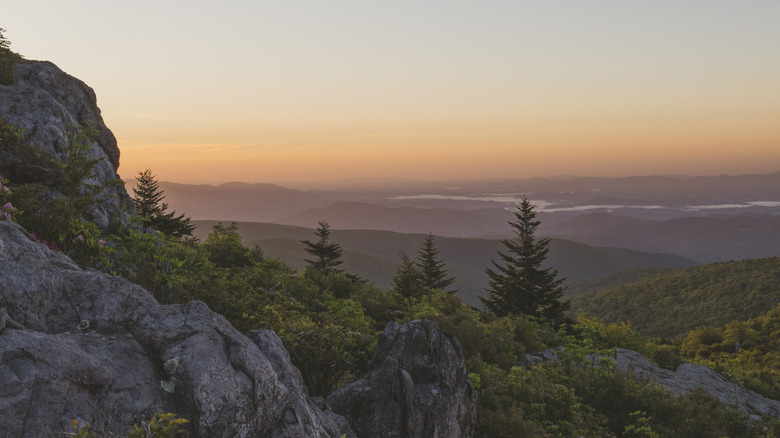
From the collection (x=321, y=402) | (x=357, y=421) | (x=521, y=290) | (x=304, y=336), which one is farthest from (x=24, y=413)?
(x=521, y=290)

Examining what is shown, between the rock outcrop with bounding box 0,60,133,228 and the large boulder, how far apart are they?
3.90 meters

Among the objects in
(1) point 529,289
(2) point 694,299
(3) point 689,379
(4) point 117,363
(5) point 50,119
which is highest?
(5) point 50,119

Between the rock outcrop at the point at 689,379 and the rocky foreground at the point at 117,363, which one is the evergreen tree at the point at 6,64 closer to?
the rocky foreground at the point at 117,363

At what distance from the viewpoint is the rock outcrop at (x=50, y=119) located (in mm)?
8430

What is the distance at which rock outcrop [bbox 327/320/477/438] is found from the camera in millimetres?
7719

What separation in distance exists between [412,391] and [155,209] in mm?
25689

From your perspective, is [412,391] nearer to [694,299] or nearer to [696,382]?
[696,382]

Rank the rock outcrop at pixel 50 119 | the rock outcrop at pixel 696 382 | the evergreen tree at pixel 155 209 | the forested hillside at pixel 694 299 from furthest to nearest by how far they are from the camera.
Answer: the forested hillside at pixel 694 299
the evergreen tree at pixel 155 209
the rock outcrop at pixel 696 382
the rock outcrop at pixel 50 119

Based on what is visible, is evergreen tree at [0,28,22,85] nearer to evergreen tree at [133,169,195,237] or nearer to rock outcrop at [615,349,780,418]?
evergreen tree at [133,169,195,237]

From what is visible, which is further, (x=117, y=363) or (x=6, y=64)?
(x=6, y=64)

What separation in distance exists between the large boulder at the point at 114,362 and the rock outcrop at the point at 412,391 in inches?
79.1

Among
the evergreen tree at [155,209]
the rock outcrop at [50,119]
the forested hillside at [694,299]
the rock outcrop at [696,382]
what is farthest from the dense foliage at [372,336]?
the forested hillside at [694,299]

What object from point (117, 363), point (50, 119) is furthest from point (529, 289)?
point (117, 363)

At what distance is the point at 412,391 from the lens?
819cm
